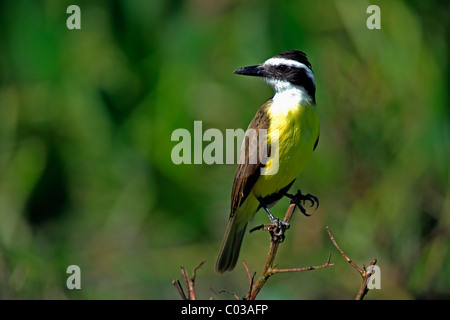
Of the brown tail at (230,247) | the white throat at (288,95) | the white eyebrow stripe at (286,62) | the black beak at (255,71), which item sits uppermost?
the white eyebrow stripe at (286,62)

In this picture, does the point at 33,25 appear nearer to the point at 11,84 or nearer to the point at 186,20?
the point at 11,84

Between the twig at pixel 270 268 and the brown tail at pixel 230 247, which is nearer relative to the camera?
the twig at pixel 270 268

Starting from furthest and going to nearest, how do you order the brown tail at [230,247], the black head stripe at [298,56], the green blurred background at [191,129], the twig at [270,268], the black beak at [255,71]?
the green blurred background at [191,129] → the brown tail at [230,247] → the black beak at [255,71] → the black head stripe at [298,56] → the twig at [270,268]

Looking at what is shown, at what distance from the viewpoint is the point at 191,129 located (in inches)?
255

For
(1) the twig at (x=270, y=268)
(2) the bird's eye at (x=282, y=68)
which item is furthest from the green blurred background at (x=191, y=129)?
(1) the twig at (x=270, y=268)

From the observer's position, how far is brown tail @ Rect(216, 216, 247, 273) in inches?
146

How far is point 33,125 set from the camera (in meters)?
6.98

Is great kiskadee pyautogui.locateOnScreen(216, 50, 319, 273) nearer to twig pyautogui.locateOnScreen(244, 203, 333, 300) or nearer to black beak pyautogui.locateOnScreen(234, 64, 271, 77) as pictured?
black beak pyautogui.locateOnScreen(234, 64, 271, 77)

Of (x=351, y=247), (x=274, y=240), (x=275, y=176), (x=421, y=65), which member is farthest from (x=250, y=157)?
(x=421, y=65)

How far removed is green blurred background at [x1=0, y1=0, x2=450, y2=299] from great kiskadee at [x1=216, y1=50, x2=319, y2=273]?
1741 mm

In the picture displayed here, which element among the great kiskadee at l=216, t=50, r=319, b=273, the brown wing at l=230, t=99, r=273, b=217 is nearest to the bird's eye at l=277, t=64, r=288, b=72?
the great kiskadee at l=216, t=50, r=319, b=273

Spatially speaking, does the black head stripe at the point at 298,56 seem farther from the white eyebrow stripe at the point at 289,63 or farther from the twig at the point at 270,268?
the twig at the point at 270,268

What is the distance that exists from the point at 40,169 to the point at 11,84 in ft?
2.97

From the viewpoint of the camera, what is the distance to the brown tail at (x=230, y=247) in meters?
3.70
